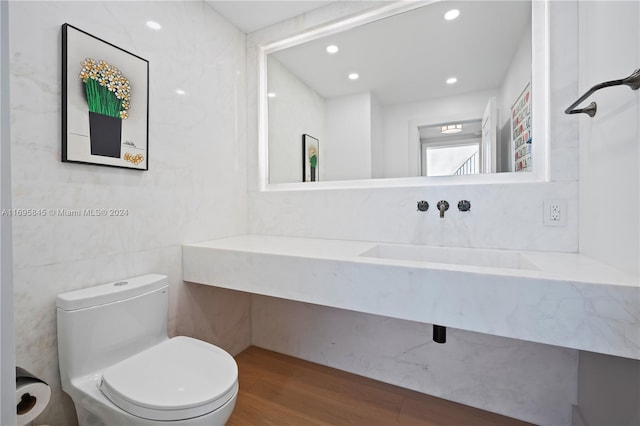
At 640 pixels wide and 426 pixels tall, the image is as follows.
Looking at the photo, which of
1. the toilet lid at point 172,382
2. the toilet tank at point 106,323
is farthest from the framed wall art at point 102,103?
the toilet lid at point 172,382

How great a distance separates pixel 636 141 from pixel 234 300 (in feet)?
6.89

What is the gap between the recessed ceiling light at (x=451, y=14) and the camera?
1.52 metres

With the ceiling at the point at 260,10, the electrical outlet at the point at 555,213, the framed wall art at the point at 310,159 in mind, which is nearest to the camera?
the electrical outlet at the point at 555,213

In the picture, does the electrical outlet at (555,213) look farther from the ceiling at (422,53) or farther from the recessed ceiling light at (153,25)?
the recessed ceiling light at (153,25)

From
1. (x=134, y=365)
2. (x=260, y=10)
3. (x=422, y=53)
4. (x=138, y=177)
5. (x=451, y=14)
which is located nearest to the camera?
(x=134, y=365)

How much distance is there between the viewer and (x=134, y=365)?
115cm

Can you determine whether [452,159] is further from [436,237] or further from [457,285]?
[457,285]

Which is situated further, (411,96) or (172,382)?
(411,96)

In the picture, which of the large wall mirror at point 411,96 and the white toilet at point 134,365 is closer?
the white toilet at point 134,365

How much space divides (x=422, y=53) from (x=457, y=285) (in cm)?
130

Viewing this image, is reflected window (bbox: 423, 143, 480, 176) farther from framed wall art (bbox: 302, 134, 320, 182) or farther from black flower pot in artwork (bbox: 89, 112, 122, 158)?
black flower pot in artwork (bbox: 89, 112, 122, 158)

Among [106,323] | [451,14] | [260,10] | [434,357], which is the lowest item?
[434,357]

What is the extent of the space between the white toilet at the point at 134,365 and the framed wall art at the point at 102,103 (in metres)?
0.58

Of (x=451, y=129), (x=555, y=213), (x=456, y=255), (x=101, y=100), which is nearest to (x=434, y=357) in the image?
(x=456, y=255)
